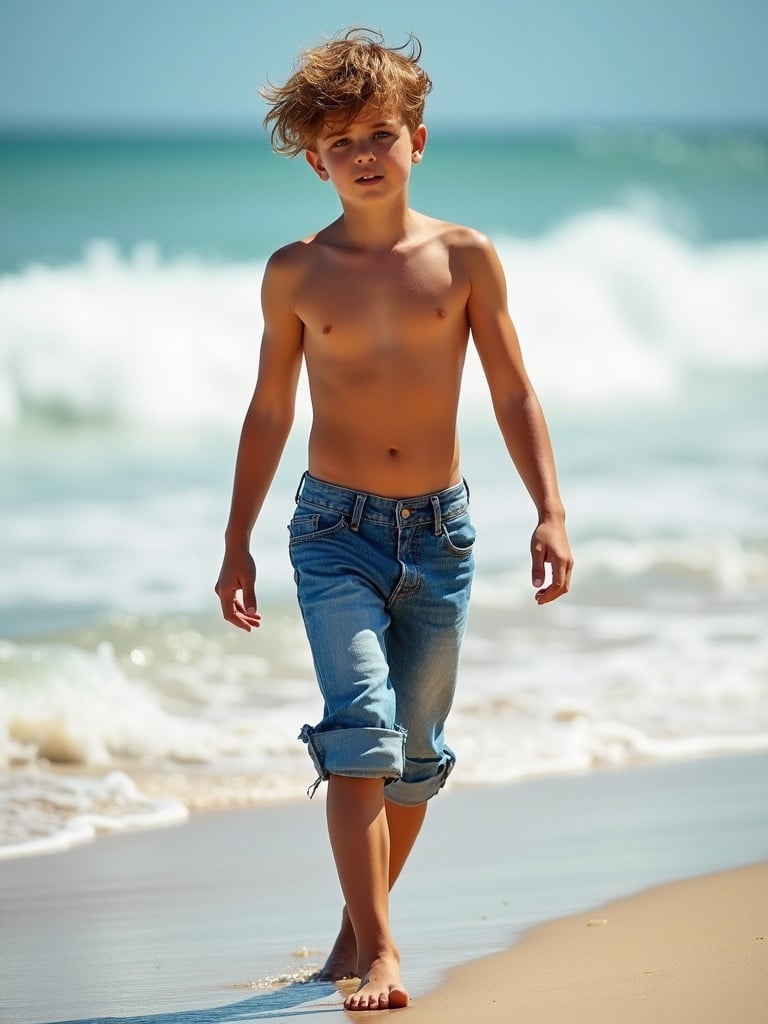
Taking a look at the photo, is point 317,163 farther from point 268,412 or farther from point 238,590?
point 238,590

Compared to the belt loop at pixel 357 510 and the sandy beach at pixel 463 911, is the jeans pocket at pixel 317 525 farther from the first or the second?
the sandy beach at pixel 463 911

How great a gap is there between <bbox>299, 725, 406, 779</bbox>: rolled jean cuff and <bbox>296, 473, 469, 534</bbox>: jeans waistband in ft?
1.30

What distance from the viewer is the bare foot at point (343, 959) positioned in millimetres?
2875

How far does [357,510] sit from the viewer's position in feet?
9.36

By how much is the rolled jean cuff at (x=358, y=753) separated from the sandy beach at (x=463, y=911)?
0.37 meters

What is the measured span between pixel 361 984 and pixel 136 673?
3.23 meters

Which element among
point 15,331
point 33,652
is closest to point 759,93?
point 15,331

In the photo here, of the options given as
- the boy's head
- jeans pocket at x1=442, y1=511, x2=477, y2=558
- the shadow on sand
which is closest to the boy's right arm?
the boy's head

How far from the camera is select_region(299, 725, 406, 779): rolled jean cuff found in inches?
103

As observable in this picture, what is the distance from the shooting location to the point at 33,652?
5.82 meters

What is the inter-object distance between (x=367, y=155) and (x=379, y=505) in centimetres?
63

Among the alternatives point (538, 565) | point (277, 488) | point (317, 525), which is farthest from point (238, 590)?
point (277, 488)

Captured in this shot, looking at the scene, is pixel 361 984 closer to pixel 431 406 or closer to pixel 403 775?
pixel 403 775

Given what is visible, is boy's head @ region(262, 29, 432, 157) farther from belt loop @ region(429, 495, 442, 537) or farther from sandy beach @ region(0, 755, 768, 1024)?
sandy beach @ region(0, 755, 768, 1024)
